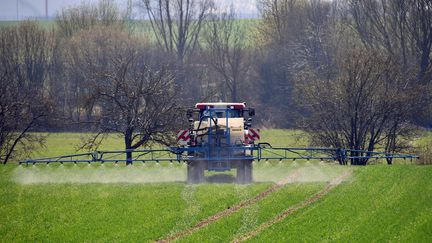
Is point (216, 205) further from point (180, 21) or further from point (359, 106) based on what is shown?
point (180, 21)

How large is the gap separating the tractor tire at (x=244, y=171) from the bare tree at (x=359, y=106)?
50.8 feet

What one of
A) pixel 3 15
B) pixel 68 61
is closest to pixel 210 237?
pixel 68 61

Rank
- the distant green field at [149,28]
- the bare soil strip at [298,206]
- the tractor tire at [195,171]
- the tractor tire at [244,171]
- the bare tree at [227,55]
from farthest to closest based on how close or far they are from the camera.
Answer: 1. the distant green field at [149,28]
2. the bare tree at [227,55]
3. the tractor tire at [195,171]
4. the tractor tire at [244,171]
5. the bare soil strip at [298,206]

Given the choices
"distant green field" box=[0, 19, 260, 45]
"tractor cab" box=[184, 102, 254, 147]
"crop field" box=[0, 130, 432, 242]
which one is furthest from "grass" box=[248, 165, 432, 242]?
"distant green field" box=[0, 19, 260, 45]

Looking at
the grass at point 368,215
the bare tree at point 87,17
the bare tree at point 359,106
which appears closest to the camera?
the grass at point 368,215

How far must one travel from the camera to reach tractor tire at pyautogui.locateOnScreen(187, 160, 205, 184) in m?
28.3

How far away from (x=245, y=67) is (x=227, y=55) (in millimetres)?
2435

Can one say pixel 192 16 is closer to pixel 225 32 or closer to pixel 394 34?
pixel 225 32

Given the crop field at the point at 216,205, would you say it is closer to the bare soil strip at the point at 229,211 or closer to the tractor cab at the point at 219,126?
the bare soil strip at the point at 229,211

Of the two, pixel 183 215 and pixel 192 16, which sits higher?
pixel 192 16

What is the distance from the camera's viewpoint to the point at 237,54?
88.2 meters

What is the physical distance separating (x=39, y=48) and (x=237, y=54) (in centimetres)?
2124

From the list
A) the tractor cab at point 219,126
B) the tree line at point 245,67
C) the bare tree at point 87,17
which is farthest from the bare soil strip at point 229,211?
the bare tree at point 87,17

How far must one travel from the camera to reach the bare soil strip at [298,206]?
59.9 ft
